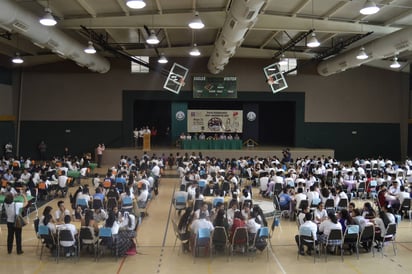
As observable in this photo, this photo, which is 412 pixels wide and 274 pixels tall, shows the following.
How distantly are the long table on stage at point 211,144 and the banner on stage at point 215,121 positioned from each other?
3310 millimetres

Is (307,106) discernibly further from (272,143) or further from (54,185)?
(54,185)

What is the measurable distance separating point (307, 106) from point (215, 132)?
283 inches

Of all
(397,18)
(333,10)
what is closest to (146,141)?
(333,10)

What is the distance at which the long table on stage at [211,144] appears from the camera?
96.4 feet

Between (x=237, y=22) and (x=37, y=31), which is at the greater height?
(x=37, y=31)

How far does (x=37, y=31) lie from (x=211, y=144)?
1501 centimetres

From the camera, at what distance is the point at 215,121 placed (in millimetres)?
32688

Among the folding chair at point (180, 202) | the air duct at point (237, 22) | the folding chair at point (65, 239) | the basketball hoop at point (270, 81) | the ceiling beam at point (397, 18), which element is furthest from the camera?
the basketball hoop at point (270, 81)

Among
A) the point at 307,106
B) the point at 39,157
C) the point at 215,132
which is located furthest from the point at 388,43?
the point at 39,157

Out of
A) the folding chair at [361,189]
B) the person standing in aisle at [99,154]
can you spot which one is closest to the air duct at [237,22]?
the folding chair at [361,189]

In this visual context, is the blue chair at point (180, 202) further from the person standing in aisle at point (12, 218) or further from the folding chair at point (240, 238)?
the person standing in aisle at point (12, 218)

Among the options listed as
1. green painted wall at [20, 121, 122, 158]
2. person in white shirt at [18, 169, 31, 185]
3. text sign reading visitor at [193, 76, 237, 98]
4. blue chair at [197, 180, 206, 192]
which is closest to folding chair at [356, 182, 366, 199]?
blue chair at [197, 180, 206, 192]

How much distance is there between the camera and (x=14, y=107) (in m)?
30.8

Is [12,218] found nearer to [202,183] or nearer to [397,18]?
[202,183]
